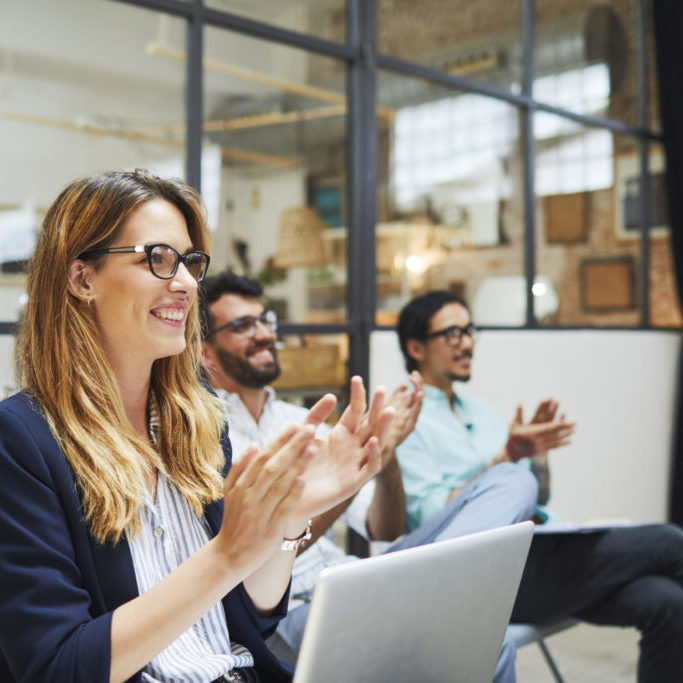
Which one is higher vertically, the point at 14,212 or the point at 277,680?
the point at 14,212

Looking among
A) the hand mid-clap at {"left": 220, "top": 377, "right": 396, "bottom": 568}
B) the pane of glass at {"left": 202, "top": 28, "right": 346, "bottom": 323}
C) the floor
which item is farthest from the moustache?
the floor

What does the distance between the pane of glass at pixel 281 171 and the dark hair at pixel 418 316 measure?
44 centimetres

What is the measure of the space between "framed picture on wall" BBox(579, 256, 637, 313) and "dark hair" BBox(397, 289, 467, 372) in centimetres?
162

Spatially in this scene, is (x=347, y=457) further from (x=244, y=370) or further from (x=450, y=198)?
(x=450, y=198)

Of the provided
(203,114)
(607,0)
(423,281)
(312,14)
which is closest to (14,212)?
(203,114)

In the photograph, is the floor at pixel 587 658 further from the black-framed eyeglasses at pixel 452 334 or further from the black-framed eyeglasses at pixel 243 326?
the black-framed eyeglasses at pixel 243 326

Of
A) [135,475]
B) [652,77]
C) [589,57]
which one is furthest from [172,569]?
[652,77]

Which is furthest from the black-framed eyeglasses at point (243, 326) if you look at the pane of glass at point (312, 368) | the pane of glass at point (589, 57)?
the pane of glass at point (589, 57)

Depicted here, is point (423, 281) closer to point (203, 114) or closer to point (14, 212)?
point (203, 114)

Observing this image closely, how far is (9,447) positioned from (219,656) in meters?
0.45

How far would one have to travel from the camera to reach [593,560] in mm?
2070

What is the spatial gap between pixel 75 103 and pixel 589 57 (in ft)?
8.54

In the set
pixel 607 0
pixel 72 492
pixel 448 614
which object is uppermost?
pixel 607 0

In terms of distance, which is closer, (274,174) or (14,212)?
(14,212)
